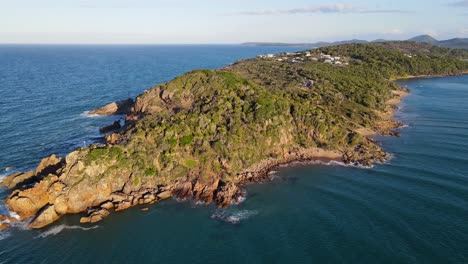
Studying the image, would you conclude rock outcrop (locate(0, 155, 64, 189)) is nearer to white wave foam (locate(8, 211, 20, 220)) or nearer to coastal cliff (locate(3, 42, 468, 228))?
coastal cliff (locate(3, 42, 468, 228))

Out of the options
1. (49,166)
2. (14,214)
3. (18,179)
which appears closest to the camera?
(14,214)

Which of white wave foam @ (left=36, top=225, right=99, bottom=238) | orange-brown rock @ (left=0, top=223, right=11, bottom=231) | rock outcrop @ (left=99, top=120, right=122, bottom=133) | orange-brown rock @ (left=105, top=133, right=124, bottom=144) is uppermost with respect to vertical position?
orange-brown rock @ (left=105, top=133, right=124, bottom=144)

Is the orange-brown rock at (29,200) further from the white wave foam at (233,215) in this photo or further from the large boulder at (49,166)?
the white wave foam at (233,215)

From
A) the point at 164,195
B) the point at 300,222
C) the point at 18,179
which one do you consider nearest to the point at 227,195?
the point at 164,195

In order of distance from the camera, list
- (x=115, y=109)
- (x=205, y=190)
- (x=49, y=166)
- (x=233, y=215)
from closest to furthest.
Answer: (x=233, y=215) < (x=205, y=190) < (x=49, y=166) < (x=115, y=109)

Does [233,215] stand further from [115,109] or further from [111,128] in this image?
[115,109]

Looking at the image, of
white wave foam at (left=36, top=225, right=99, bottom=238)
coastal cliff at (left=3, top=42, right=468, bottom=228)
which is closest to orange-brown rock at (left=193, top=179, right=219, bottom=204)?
coastal cliff at (left=3, top=42, right=468, bottom=228)

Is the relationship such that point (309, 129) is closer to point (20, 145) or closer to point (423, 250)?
point (423, 250)
